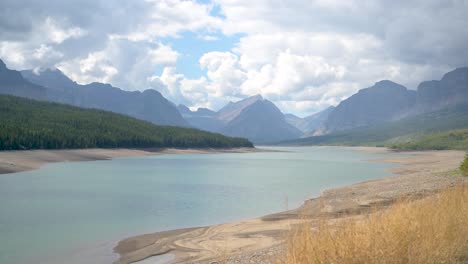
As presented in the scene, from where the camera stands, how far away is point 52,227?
25.9 metres

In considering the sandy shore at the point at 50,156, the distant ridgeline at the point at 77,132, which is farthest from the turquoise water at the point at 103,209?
the distant ridgeline at the point at 77,132

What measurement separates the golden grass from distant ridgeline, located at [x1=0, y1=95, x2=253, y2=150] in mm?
91036

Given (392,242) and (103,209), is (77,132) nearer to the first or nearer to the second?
(103,209)

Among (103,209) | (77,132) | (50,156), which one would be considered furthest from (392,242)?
(77,132)

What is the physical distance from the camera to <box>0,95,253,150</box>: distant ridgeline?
100500mm

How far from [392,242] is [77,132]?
136123mm

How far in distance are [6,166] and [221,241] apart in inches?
2377

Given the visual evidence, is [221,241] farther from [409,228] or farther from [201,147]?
[201,147]

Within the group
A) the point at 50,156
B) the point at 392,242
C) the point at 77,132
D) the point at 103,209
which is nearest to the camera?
the point at 392,242

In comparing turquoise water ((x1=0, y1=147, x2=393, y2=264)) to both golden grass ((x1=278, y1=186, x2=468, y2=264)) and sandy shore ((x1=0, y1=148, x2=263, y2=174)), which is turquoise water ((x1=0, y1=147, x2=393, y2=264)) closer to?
golden grass ((x1=278, y1=186, x2=468, y2=264))

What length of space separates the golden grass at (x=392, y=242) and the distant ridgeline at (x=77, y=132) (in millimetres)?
91036

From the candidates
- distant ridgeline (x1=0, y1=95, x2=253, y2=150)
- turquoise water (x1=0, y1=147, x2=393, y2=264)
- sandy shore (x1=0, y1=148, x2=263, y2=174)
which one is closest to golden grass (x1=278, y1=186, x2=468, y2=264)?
turquoise water (x1=0, y1=147, x2=393, y2=264)

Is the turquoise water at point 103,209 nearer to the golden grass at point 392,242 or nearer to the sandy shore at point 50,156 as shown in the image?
the golden grass at point 392,242

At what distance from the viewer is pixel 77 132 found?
133625 millimetres
